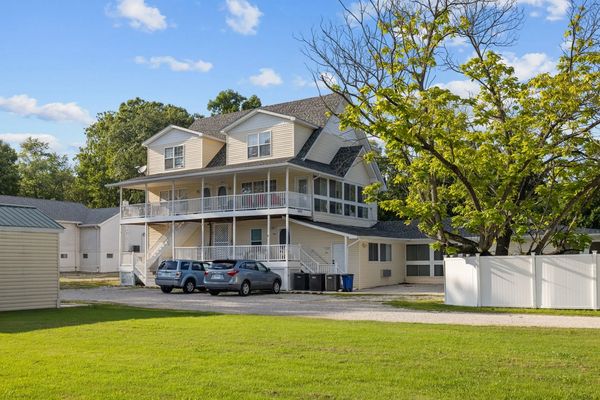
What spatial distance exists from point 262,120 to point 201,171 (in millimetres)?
4442

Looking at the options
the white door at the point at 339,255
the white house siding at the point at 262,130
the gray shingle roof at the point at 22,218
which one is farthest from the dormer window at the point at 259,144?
the gray shingle roof at the point at 22,218

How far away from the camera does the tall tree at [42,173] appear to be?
75875mm

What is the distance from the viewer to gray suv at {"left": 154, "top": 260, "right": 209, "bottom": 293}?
28.9 m

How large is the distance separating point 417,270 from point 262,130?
12083mm

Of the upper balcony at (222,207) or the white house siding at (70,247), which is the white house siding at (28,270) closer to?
the upper balcony at (222,207)

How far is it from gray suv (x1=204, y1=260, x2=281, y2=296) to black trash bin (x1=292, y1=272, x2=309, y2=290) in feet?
9.63

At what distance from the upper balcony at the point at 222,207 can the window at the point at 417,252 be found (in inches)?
295

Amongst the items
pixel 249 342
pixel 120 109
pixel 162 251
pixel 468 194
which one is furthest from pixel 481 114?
pixel 120 109

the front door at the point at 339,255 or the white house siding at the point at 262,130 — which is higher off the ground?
the white house siding at the point at 262,130

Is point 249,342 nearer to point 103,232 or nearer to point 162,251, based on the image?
point 162,251

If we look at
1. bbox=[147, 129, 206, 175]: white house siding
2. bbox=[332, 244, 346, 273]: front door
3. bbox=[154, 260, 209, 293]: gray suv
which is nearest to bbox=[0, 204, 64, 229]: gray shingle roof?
bbox=[154, 260, 209, 293]: gray suv

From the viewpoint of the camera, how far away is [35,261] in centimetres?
1995

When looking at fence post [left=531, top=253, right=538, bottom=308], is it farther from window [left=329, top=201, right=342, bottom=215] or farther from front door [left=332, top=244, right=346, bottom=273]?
window [left=329, top=201, right=342, bottom=215]

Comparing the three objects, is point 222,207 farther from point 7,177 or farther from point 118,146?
point 7,177
